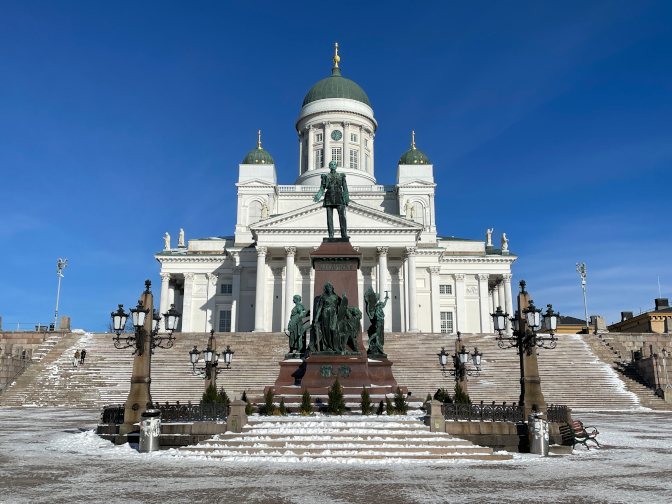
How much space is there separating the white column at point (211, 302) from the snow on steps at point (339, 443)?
52137mm

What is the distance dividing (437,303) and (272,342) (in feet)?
79.2

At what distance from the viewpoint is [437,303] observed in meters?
65.8

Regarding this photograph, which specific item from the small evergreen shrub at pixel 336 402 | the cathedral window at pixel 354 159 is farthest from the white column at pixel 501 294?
the small evergreen shrub at pixel 336 402

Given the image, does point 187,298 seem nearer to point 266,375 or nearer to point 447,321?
point 447,321

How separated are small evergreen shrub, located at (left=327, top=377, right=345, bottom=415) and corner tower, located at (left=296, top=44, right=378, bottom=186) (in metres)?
60.6

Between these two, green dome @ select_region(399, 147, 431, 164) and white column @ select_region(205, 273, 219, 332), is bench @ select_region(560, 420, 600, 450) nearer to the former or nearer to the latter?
white column @ select_region(205, 273, 219, 332)

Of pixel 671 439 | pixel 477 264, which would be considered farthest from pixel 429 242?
→ pixel 671 439

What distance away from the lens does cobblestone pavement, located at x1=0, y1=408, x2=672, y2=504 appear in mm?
9422

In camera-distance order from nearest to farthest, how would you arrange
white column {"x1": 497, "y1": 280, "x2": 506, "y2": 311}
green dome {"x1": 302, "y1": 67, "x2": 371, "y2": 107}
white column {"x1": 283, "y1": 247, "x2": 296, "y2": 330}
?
white column {"x1": 283, "y1": 247, "x2": 296, "y2": 330}, white column {"x1": 497, "y1": 280, "x2": 506, "y2": 311}, green dome {"x1": 302, "y1": 67, "x2": 371, "y2": 107}

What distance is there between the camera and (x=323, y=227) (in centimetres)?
6069

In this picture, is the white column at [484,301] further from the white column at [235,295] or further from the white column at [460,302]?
the white column at [235,295]

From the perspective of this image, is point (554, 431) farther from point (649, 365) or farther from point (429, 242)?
point (429, 242)

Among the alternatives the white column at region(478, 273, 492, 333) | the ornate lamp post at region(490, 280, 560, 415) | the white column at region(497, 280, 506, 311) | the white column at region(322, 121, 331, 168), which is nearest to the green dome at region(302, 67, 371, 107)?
the white column at region(322, 121, 331, 168)

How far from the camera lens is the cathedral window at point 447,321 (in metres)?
65.9
